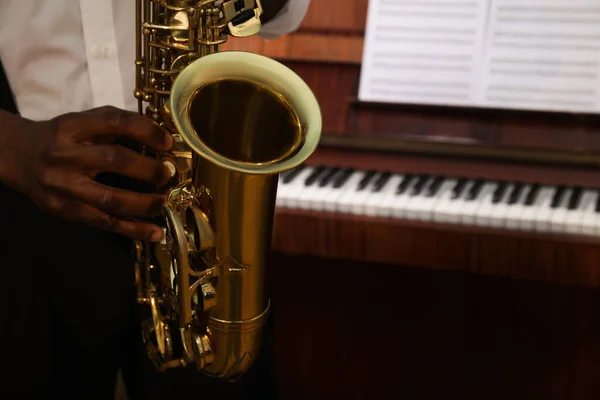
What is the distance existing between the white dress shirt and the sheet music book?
2.02 feet

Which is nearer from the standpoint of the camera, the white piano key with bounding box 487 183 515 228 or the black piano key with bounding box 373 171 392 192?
the white piano key with bounding box 487 183 515 228

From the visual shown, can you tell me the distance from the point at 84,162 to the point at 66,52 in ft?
1.02

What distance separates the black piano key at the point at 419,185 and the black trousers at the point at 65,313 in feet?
1.44

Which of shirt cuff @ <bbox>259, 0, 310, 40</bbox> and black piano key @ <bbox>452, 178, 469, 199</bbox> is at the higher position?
shirt cuff @ <bbox>259, 0, 310, 40</bbox>

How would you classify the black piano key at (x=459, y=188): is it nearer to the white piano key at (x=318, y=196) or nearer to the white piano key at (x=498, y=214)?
the white piano key at (x=498, y=214)

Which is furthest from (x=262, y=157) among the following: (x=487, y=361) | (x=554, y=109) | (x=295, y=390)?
(x=295, y=390)

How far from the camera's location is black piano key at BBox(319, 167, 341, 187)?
1.57 meters

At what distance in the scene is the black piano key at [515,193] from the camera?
1.43 metres

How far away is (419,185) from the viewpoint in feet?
5.00

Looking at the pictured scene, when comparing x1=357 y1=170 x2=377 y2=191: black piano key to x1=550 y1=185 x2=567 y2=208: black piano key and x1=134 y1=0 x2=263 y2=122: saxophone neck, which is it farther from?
x1=134 y1=0 x2=263 y2=122: saxophone neck

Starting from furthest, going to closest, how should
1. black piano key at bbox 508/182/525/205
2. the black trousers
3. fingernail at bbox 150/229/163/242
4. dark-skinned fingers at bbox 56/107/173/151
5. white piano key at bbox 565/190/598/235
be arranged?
black piano key at bbox 508/182/525/205 → white piano key at bbox 565/190/598/235 → the black trousers → fingernail at bbox 150/229/163/242 → dark-skinned fingers at bbox 56/107/173/151

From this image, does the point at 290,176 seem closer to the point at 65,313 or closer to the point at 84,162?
the point at 65,313

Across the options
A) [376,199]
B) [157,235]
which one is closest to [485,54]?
[376,199]

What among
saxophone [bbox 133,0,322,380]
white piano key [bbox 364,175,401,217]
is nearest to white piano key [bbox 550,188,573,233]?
white piano key [bbox 364,175,401,217]
